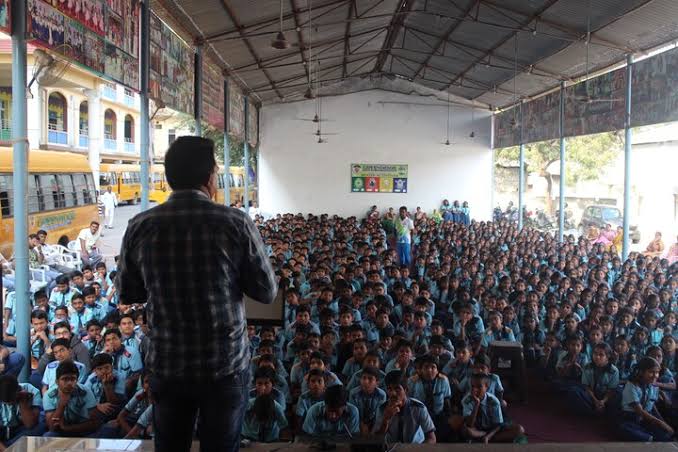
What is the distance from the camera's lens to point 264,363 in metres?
4.50

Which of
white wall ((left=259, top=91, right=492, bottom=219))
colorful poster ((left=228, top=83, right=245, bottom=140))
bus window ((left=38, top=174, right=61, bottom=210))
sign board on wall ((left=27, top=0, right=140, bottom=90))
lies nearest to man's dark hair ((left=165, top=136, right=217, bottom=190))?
sign board on wall ((left=27, top=0, right=140, bottom=90))

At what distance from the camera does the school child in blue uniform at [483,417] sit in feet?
14.3

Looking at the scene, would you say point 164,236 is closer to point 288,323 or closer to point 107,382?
point 107,382

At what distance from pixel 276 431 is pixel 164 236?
9.24ft

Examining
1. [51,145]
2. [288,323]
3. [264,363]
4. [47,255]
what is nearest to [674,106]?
[288,323]

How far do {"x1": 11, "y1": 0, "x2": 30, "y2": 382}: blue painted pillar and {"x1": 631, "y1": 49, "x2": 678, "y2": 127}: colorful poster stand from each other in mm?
7893

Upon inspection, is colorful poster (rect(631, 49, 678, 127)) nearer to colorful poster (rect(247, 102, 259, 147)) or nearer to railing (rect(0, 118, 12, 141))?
colorful poster (rect(247, 102, 259, 147))

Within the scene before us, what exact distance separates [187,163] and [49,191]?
388 inches

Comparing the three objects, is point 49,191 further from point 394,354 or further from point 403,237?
point 394,354

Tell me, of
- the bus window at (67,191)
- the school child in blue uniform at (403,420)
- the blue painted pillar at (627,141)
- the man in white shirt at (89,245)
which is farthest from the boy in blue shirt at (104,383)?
the blue painted pillar at (627,141)

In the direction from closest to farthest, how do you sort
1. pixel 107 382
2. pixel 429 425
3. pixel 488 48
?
pixel 429 425
pixel 107 382
pixel 488 48

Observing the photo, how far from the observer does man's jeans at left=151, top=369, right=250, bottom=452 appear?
5.41 ft

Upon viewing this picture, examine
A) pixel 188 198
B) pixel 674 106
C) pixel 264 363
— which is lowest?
pixel 264 363

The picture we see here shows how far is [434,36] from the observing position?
1270cm
